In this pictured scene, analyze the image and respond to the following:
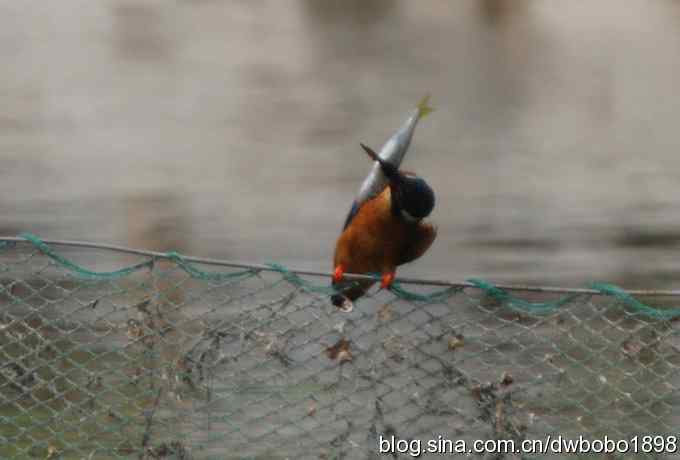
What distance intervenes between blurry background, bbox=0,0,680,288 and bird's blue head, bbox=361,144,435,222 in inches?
103

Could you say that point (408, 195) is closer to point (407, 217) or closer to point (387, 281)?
point (407, 217)

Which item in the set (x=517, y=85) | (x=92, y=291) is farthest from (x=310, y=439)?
(x=517, y=85)

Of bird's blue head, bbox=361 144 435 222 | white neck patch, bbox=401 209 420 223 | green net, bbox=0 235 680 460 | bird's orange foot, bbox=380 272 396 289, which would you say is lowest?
green net, bbox=0 235 680 460

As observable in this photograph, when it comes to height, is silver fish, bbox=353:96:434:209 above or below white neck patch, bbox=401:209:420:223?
above

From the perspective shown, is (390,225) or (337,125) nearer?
(390,225)

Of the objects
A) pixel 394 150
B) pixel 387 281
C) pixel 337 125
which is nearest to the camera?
pixel 387 281

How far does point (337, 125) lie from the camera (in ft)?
34.1

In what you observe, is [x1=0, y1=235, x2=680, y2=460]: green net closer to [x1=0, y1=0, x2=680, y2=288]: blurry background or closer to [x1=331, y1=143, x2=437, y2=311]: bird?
[x1=331, y1=143, x2=437, y2=311]: bird

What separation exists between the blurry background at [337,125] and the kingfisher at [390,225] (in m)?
2.48

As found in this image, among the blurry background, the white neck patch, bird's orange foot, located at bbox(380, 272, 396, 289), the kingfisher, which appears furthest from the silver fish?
the blurry background

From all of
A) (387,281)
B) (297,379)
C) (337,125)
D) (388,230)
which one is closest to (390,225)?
(388,230)

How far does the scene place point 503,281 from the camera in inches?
266

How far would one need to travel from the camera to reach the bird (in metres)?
4.25

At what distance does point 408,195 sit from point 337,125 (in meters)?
6.20
